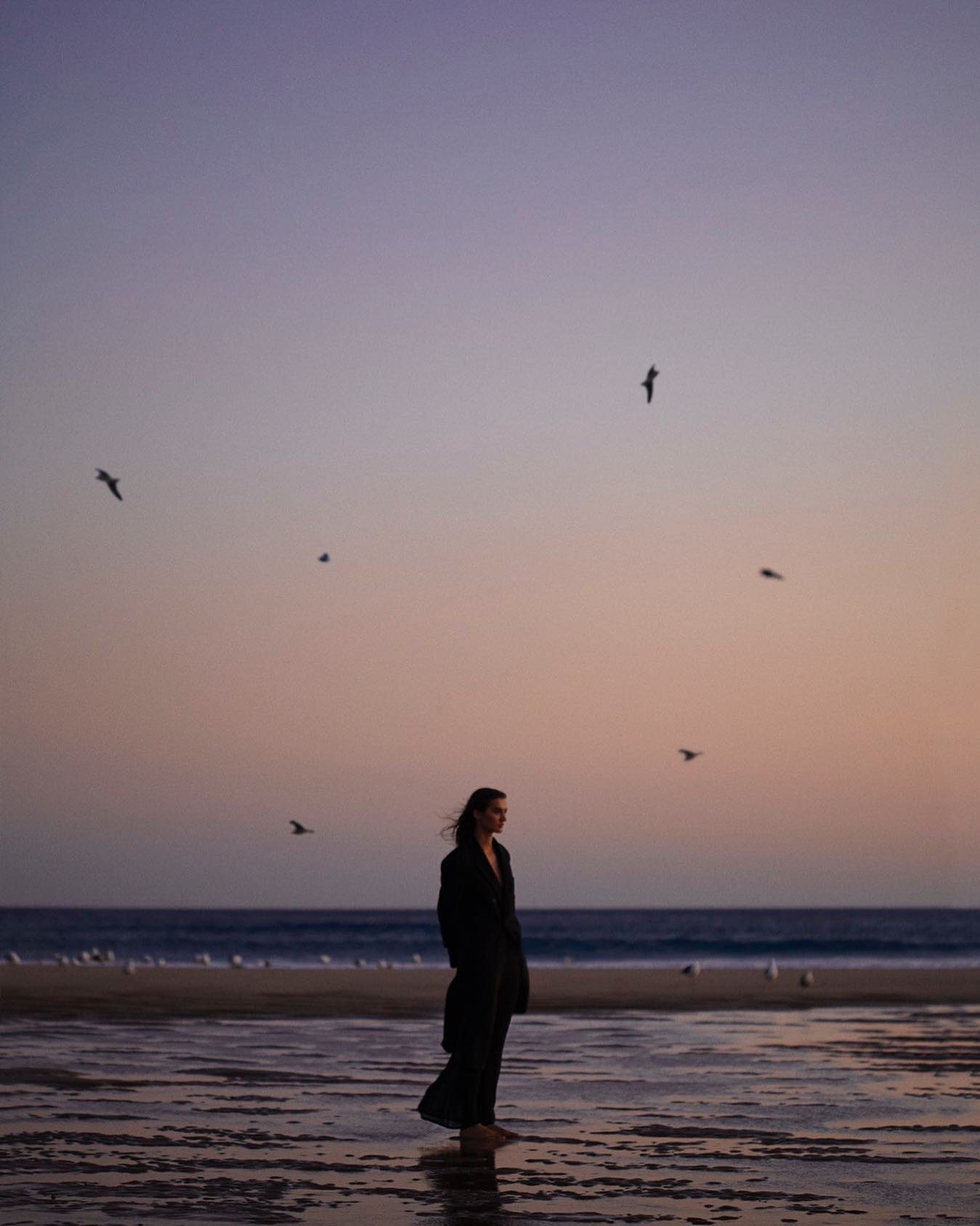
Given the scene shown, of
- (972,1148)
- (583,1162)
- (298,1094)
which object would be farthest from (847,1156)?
(298,1094)

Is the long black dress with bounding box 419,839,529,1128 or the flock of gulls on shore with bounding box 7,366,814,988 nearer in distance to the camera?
the long black dress with bounding box 419,839,529,1128

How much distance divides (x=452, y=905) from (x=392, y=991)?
53.1ft

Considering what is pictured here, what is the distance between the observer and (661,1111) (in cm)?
1059

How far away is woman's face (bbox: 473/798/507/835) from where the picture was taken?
33.5 ft

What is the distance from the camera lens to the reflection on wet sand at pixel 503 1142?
716 cm

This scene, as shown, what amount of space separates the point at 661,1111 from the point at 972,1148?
7.45ft

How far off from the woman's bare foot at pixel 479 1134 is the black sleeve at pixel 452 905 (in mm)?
1020

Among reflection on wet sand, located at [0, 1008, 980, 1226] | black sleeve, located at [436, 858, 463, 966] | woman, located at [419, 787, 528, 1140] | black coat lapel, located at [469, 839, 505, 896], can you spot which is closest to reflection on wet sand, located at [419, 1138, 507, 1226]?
reflection on wet sand, located at [0, 1008, 980, 1226]

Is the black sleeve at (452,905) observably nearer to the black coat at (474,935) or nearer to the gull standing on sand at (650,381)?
the black coat at (474,935)

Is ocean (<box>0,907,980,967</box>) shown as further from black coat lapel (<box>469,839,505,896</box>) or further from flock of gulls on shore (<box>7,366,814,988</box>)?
black coat lapel (<box>469,839,505,896</box>)

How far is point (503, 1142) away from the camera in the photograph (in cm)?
931

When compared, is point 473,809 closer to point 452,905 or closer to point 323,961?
point 452,905

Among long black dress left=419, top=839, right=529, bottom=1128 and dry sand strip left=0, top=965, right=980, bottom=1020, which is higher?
long black dress left=419, top=839, right=529, bottom=1128

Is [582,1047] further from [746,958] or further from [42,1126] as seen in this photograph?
[746,958]
